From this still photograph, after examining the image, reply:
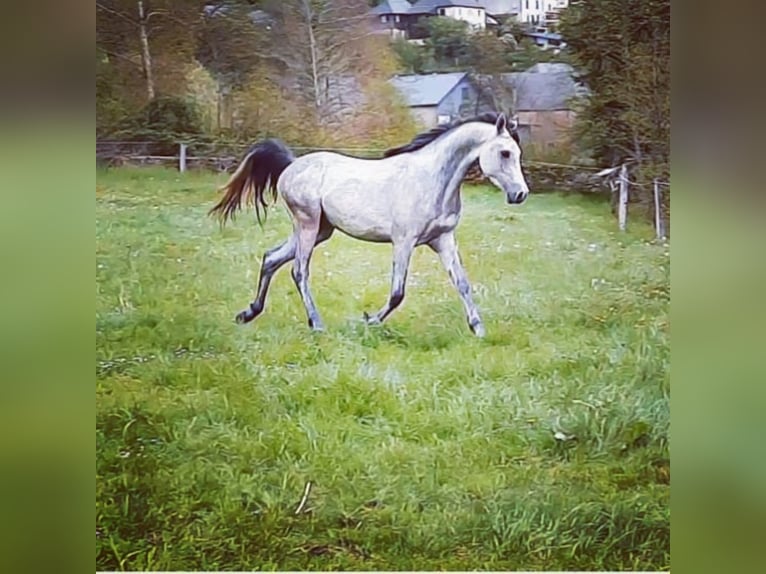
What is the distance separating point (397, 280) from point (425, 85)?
0.41 meters

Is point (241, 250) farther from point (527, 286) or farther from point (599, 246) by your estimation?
point (599, 246)

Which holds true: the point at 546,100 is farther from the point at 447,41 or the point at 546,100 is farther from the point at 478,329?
the point at 478,329

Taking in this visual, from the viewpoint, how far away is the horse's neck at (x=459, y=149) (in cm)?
169

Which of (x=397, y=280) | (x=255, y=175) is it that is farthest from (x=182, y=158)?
(x=397, y=280)

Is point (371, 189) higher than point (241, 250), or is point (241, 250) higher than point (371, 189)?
point (371, 189)

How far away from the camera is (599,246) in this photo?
169 cm

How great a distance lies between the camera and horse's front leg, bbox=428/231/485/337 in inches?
67.2

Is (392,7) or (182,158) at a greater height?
(392,7)

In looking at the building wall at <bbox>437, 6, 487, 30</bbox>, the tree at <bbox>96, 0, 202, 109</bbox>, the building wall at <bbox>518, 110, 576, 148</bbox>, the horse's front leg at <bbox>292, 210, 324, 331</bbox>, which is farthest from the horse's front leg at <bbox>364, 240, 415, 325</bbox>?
the tree at <bbox>96, 0, 202, 109</bbox>

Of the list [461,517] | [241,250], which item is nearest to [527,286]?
[461,517]

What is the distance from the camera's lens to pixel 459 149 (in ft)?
5.56
